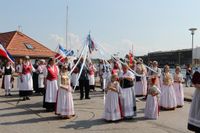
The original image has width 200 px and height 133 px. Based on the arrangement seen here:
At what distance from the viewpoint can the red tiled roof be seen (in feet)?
132

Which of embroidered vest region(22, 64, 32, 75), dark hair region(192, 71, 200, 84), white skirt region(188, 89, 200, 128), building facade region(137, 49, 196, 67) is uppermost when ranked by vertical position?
building facade region(137, 49, 196, 67)

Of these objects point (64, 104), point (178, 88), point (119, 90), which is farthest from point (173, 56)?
point (64, 104)

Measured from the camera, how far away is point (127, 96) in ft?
30.9

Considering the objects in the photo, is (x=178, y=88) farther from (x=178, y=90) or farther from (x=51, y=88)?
(x=51, y=88)

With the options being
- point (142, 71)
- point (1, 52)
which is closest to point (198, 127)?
point (142, 71)

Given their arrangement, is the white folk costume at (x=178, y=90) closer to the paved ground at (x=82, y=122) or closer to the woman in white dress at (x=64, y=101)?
the paved ground at (x=82, y=122)

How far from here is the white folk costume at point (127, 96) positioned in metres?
9.30

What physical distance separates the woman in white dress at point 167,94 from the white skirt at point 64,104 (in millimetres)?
3528

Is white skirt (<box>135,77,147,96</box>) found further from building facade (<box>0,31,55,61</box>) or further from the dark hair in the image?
building facade (<box>0,31,55,61</box>)

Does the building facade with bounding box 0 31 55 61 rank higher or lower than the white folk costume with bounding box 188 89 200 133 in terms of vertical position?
higher

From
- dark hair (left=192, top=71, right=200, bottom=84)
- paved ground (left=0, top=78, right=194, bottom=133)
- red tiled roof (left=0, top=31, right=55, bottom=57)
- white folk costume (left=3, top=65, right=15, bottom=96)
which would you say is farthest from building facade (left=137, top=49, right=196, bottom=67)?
dark hair (left=192, top=71, right=200, bottom=84)

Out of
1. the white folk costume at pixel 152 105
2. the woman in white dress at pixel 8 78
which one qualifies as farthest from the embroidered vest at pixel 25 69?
the white folk costume at pixel 152 105

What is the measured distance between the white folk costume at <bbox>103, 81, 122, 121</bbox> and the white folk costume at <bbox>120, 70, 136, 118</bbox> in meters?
0.30

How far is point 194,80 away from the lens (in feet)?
20.5
